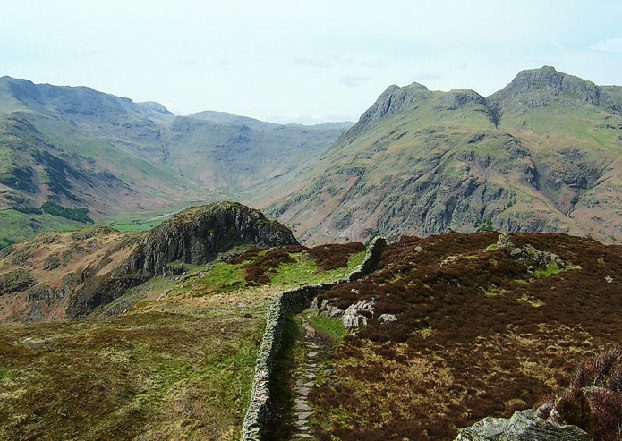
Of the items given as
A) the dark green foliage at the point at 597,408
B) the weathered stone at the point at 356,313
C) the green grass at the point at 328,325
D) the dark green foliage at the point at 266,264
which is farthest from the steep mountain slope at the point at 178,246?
the dark green foliage at the point at 597,408

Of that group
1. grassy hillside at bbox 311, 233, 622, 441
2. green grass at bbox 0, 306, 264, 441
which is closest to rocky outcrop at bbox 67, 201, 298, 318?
grassy hillside at bbox 311, 233, 622, 441

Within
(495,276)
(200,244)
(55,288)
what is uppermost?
(495,276)

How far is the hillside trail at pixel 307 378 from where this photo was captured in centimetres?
2308

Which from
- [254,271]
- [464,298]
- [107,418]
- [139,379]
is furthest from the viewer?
[254,271]

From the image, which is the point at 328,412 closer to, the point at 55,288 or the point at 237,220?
the point at 237,220

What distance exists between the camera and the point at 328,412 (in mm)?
24406

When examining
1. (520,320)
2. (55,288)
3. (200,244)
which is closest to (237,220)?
(200,244)

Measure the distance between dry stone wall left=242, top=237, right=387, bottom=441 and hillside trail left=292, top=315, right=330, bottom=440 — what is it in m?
1.89

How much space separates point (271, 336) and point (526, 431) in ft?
67.9

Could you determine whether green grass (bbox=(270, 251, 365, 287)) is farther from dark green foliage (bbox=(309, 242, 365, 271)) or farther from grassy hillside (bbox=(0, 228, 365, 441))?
grassy hillside (bbox=(0, 228, 365, 441))

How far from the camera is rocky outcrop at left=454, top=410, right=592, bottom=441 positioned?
13.4 meters

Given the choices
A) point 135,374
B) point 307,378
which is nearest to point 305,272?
point 307,378

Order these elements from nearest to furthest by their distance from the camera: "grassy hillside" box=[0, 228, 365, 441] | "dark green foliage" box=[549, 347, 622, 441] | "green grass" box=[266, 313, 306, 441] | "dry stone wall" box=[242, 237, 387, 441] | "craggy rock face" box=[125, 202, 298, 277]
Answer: "dark green foliage" box=[549, 347, 622, 441] < "dry stone wall" box=[242, 237, 387, 441] < "grassy hillside" box=[0, 228, 365, 441] < "green grass" box=[266, 313, 306, 441] < "craggy rock face" box=[125, 202, 298, 277]

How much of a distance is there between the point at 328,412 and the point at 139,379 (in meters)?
12.0
